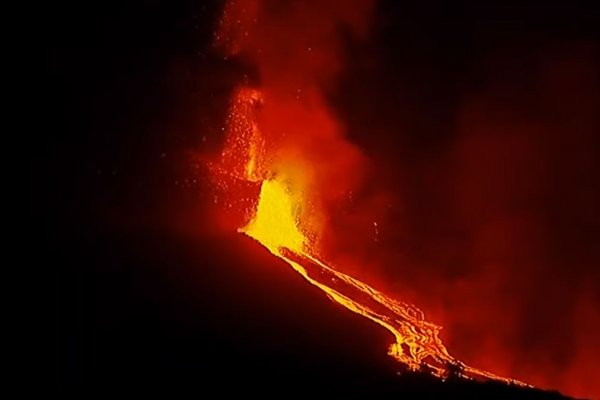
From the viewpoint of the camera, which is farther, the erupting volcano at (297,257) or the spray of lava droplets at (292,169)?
the spray of lava droplets at (292,169)

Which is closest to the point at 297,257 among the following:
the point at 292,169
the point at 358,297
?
the point at 358,297

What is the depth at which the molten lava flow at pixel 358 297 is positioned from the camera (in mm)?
11844

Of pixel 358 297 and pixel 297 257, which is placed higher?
pixel 297 257

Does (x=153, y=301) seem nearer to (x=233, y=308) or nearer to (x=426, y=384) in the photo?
(x=233, y=308)

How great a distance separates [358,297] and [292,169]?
6456 mm

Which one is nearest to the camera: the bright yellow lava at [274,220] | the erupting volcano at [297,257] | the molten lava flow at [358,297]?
the molten lava flow at [358,297]

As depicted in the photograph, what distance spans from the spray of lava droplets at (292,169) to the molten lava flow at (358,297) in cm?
2

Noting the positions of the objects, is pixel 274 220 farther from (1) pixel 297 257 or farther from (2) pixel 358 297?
(2) pixel 358 297

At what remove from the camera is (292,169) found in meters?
20.4

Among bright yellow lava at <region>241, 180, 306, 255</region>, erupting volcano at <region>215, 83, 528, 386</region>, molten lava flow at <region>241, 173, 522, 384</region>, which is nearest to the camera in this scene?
molten lava flow at <region>241, 173, 522, 384</region>

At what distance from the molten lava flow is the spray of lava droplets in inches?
0.7

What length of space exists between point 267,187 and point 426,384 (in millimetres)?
7479

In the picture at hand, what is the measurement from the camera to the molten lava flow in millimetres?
11844

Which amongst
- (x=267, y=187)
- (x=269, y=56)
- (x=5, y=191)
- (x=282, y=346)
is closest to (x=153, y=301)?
(x=282, y=346)
